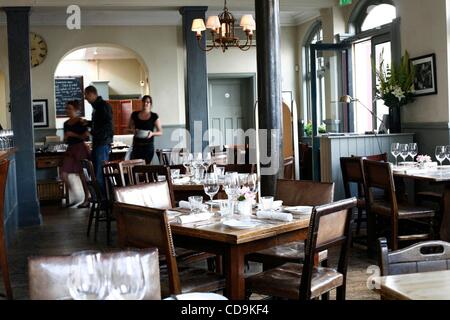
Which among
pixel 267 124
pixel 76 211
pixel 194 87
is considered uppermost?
pixel 194 87

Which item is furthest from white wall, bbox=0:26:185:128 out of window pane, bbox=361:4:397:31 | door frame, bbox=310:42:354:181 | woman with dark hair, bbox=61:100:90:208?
window pane, bbox=361:4:397:31

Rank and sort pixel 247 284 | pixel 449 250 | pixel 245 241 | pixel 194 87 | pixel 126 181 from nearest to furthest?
pixel 449 250
pixel 245 241
pixel 247 284
pixel 126 181
pixel 194 87

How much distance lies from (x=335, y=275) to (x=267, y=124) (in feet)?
5.10

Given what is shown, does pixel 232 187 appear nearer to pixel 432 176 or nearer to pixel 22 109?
pixel 432 176

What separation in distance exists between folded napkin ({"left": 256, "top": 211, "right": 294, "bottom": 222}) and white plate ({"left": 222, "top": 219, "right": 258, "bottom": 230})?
6.4 inches

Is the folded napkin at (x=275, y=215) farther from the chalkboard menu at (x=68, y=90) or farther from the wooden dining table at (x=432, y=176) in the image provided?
the chalkboard menu at (x=68, y=90)

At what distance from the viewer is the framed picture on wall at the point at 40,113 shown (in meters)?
10.9

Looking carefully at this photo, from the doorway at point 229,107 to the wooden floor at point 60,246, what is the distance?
4135 mm

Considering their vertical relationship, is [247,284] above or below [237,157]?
below

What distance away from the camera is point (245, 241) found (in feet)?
9.80

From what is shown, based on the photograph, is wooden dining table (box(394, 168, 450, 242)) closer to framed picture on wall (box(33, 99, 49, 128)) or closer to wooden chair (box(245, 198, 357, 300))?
wooden chair (box(245, 198, 357, 300))

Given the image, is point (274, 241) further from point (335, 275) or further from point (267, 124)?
point (267, 124)

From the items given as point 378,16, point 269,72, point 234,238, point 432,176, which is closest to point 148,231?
point 234,238
